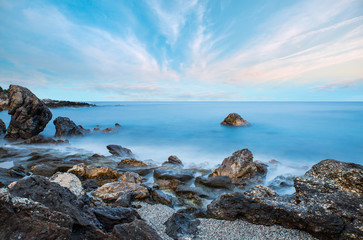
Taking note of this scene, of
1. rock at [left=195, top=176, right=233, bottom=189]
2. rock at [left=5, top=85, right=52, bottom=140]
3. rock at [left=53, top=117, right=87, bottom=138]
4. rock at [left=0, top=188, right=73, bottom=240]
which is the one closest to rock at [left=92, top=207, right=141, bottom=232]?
rock at [left=0, top=188, right=73, bottom=240]

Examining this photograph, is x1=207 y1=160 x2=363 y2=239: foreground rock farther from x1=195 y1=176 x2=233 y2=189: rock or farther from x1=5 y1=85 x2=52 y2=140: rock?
x1=5 y1=85 x2=52 y2=140: rock

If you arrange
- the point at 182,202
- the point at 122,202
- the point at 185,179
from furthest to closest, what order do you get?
the point at 185,179 → the point at 182,202 → the point at 122,202

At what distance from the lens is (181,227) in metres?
3.57

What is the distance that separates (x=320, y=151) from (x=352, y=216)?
11.5 metres

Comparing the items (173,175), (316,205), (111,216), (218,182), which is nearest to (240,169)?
(218,182)

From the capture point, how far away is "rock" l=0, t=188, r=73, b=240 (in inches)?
71.7

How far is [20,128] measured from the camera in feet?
45.2

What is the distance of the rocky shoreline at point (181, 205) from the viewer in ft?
6.70

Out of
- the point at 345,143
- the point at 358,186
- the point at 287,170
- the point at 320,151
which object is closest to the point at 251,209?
the point at 358,186

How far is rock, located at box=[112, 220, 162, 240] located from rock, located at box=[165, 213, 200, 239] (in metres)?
1.12

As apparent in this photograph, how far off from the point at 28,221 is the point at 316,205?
421cm

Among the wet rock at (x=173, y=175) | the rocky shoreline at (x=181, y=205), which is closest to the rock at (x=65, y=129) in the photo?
the rocky shoreline at (x=181, y=205)

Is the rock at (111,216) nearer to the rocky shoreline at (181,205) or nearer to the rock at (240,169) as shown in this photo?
the rocky shoreline at (181,205)

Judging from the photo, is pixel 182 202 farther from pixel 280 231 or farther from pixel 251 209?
pixel 280 231
